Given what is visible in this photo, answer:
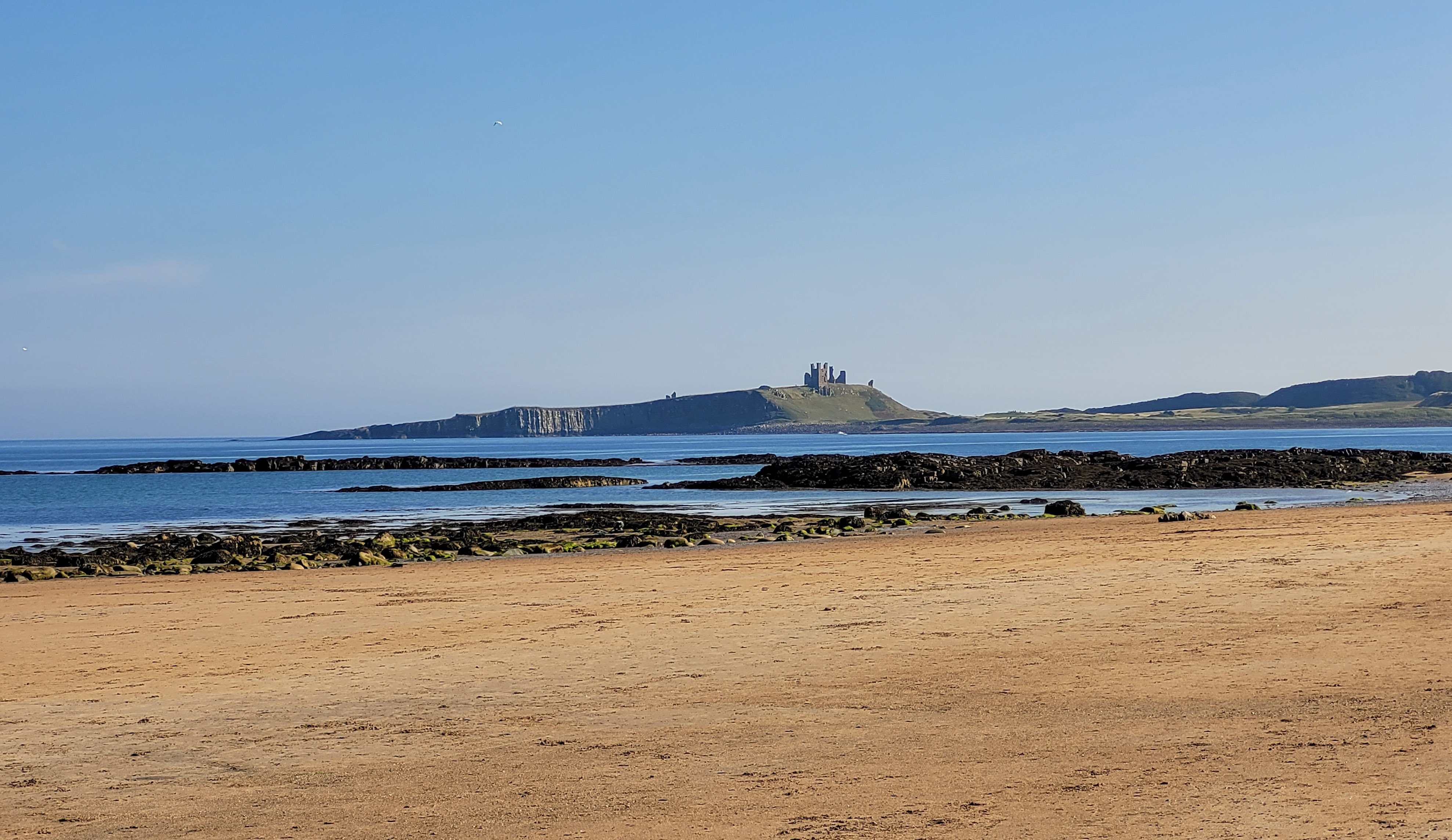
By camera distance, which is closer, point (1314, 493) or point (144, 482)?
point (1314, 493)

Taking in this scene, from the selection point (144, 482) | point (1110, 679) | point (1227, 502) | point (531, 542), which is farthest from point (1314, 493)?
point (144, 482)

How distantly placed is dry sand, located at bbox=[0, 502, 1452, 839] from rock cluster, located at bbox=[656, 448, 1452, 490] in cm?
3987

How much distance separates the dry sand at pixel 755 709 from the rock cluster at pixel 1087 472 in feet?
131

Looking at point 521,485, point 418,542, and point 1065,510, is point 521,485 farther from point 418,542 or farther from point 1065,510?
point 418,542


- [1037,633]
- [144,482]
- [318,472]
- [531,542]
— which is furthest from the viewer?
[318,472]

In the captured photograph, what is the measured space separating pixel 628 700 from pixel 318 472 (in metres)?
94.0

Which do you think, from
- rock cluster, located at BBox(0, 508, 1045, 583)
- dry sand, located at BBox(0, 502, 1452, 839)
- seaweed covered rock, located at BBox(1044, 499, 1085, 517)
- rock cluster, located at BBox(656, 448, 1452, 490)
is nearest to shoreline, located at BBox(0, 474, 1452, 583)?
rock cluster, located at BBox(0, 508, 1045, 583)

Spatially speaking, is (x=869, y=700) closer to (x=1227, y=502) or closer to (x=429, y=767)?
(x=429, y=767)

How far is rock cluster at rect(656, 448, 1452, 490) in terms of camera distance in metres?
58.2

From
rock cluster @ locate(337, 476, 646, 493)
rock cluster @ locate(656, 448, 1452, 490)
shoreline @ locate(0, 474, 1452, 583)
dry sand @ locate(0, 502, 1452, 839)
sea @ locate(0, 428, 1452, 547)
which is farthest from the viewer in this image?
rock cluster @ locate(337, 476, 646, 493)

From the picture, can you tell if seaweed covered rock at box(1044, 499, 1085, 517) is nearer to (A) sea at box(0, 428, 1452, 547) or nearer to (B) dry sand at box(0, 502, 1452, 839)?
(A) sea at box(0, 428, 1452, 547)

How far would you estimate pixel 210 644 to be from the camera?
14.5m

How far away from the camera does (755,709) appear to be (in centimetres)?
1032

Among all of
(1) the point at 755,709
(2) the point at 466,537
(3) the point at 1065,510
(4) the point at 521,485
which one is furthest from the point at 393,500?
(1) the point at 755,709
